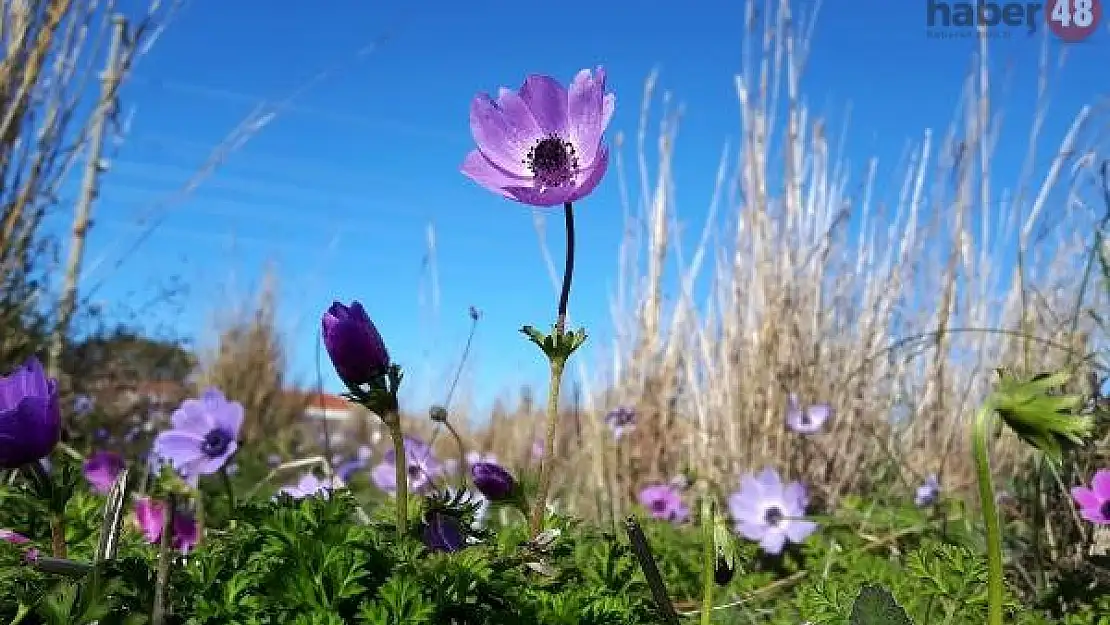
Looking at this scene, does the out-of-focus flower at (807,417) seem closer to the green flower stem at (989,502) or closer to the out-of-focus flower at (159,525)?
the out-of-focus flower at (159,525)

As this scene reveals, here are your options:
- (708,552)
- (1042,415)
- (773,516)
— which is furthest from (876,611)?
(773,516)

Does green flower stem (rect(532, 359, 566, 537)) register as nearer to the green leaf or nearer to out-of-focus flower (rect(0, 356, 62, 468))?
the green leaf

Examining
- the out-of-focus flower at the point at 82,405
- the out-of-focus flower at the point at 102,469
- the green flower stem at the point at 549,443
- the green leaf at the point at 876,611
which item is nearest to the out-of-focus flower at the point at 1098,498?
the green leaf at the point at 876,611

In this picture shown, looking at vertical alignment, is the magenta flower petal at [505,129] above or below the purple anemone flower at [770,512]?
above

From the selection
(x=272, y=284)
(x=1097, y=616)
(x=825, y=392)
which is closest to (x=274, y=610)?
(x=1097, y=616)

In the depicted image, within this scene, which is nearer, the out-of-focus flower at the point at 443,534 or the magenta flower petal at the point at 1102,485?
the out-of-focus flower at the point at 443,534

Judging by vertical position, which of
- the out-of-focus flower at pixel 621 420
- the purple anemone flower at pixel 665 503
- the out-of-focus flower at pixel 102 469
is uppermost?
the out-of-focus flower at pixel 102 469

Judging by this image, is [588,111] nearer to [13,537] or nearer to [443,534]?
[443,534]
